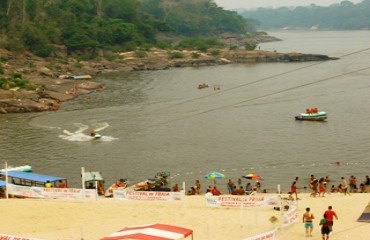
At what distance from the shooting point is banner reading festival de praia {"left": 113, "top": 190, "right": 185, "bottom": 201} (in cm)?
2886

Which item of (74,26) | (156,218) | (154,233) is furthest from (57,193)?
(74,26)

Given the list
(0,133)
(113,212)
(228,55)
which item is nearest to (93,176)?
(113,212)

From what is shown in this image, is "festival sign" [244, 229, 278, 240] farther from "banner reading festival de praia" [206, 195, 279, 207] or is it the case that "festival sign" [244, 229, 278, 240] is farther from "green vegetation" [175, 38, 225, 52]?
"green vegetation" [175, 38, 225, 52]

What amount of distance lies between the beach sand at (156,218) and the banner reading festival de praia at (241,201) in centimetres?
22

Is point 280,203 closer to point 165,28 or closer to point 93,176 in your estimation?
point 93,176

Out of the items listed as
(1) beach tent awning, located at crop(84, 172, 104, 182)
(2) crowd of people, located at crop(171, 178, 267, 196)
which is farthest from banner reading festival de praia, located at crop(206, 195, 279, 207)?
(1) beach tent awning, located at crop(84, 172, 104, 182)

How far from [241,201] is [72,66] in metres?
88.5

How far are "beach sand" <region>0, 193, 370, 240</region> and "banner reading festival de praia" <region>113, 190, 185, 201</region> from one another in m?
0.23

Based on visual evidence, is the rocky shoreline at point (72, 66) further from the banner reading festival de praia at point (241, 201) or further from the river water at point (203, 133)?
the banner reading festival de praia at point (241, 201)

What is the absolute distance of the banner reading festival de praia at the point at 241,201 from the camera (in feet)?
89.2

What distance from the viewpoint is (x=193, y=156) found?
5019 centimetres

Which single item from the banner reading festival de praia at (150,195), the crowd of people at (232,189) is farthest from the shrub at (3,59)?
the banner reading festival de praia at (150,195)

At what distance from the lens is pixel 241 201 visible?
27391mm

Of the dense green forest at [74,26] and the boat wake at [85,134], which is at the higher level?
the dense green forest at [74,26]
